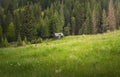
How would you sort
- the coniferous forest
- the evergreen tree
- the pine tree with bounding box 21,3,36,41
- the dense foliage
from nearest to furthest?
Result: the pine tree with bounding box 21,3,36,41, the coniferous forest, the dense foliage, the evergreen tree

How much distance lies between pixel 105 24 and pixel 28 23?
4867 cm

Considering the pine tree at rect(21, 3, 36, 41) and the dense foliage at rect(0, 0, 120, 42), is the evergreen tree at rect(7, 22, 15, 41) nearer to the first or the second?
the dense foliage at rect(0, 0, 120, 42)

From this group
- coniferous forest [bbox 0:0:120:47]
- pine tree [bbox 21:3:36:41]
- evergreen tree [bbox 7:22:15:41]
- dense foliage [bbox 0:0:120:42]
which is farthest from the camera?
evergreen tree [bbox 7:22:15:41]

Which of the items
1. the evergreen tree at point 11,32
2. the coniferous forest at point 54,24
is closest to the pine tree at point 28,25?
the coniferous forest at point 54,24

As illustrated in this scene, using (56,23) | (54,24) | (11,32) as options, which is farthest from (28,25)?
(11,32)

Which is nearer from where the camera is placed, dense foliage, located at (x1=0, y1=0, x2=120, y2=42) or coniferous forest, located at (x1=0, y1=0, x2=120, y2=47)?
coniferous forest, located at (x1=0, y1=0, x2=120, y2=47)

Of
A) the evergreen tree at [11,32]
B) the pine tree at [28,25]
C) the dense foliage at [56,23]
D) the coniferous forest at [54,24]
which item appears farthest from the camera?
the evergreen tree at [11,32]

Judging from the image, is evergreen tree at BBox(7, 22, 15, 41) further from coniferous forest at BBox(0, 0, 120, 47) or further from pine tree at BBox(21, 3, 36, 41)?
pine tree at BBox(21, 3, 36, 41)

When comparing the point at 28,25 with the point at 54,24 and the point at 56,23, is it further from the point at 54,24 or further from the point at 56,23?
the point at 56,23

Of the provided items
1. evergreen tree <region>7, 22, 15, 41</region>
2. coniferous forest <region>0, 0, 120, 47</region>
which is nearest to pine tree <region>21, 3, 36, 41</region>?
coniferous forest <region>0, 0, 120, 47</region>

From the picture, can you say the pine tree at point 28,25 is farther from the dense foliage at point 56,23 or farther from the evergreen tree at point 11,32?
the evergreen tree at point 11,32

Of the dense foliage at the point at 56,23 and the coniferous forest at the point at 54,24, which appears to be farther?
the dense foliage at the point at 56,23

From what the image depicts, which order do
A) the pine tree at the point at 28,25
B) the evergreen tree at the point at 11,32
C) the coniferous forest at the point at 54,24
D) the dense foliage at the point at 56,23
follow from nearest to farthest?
the pine tree at the point at 28,25
the coniferous forest at the point at 54,24
the dense foliage at the point at 56,23
the evergreen tree at the point at 11,32

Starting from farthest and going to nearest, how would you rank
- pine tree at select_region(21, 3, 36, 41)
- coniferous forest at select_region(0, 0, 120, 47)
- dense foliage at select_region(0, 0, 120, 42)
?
dense foliage at select_region(0, 0, 120, 42) → coniferous forest at select_region(0, 0, 120, 47) → pine tree at select_region(21, 3, 36, 41)
